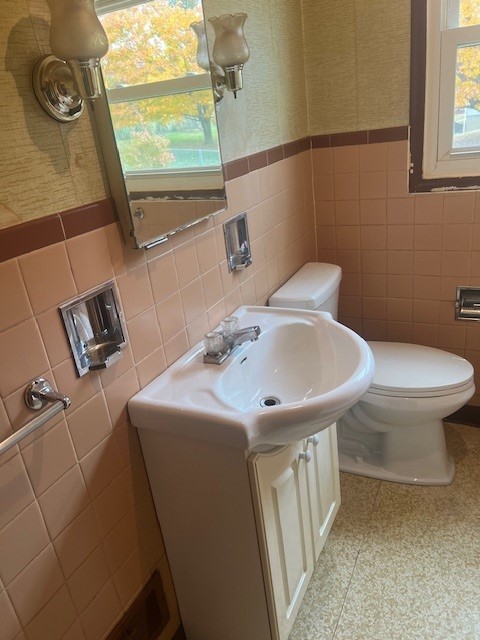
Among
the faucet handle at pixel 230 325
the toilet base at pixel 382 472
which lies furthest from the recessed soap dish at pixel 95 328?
the toilet base at pixel 382 472

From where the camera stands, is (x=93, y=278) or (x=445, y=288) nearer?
(x=93, y=278)

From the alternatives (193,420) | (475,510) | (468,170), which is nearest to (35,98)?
(193,420)

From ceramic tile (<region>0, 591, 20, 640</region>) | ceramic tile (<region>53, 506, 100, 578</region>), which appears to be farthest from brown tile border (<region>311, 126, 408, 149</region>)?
ceramic tile (<region>0, 591, 20, 640</region>)

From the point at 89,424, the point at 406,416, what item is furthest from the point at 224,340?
the point at 406,416

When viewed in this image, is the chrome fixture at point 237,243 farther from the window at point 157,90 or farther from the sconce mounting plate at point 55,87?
the sconce mounting plate at point 55,87

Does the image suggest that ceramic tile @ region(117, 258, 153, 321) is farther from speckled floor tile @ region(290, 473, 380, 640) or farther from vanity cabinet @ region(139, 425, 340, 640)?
speckled floor tile @ region(290, 473, 380, 640)

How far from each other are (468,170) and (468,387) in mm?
821

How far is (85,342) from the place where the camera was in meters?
0.98

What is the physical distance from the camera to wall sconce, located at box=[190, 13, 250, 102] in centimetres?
125

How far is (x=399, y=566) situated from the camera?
1.55 m

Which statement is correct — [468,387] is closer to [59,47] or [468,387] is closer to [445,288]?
[445,288]

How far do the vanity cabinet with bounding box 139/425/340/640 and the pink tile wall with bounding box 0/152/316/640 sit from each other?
0.21 ft

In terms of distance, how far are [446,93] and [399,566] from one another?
1682mm

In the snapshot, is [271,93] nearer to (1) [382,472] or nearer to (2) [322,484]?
(2) [322,484]
